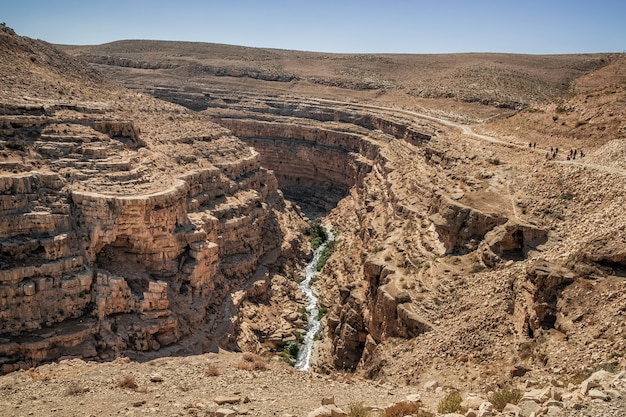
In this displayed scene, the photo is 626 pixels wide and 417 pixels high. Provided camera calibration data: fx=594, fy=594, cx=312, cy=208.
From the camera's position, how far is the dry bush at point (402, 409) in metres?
14.7

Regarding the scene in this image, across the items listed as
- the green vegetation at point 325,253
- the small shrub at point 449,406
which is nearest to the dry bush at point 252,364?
the small shrub at point 449,406

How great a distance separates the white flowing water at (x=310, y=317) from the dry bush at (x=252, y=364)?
346 inches

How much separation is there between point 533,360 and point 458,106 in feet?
174

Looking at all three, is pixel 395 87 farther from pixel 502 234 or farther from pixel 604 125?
pixel 502 234

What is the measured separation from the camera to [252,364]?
74.2 ft

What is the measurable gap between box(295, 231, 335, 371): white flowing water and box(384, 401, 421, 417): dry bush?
56.5 ft

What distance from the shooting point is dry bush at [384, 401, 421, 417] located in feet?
48.2

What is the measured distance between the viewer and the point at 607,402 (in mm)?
11633

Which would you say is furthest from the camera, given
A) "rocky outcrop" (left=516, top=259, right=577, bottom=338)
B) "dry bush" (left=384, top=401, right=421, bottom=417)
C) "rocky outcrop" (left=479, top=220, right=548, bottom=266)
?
"rocky outcrop" (left=479, top=220, right=548, bottom=266)

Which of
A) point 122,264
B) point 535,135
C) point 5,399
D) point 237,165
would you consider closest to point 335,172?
point 237,165

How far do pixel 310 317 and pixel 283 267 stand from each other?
6.18m

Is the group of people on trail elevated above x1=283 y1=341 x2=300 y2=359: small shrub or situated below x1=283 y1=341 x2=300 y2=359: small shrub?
above

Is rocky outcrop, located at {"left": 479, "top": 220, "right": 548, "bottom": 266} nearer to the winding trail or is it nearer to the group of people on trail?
the winding trail

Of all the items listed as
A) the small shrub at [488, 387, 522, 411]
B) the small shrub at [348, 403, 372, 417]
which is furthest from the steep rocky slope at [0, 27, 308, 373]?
the small shrub at [488, 387, 522, 411]
